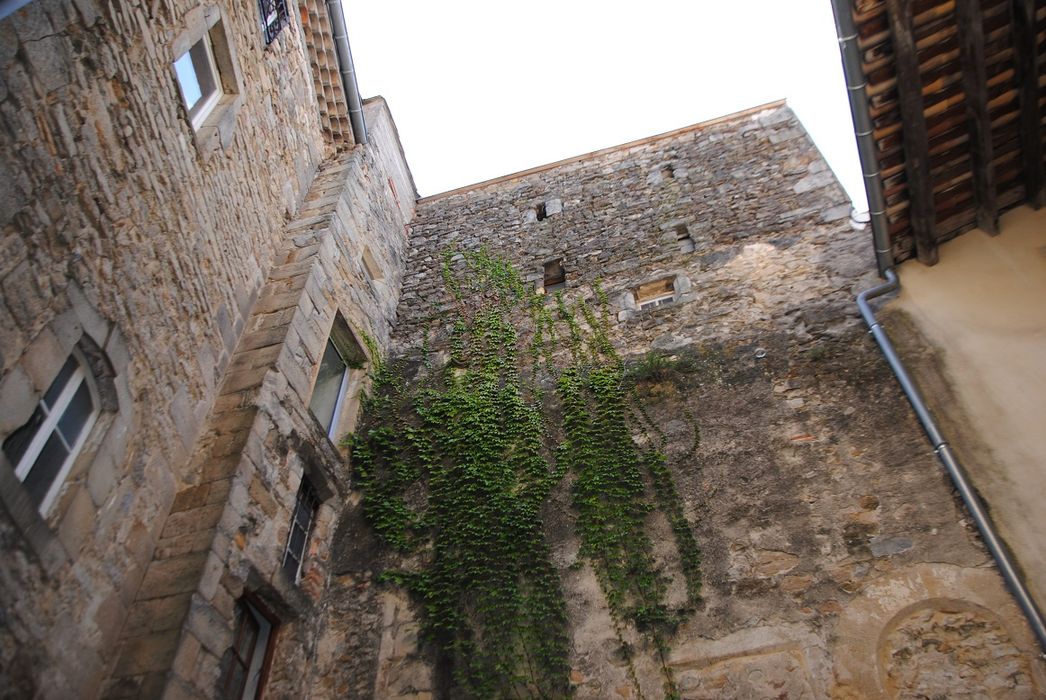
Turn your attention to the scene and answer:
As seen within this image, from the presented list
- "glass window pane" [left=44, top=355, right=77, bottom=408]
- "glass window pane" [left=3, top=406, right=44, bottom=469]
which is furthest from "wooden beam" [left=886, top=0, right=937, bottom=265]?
"glass window pane" [left=3, top=406, right=44, bottom=469]

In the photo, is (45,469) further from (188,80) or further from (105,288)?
(188,80)

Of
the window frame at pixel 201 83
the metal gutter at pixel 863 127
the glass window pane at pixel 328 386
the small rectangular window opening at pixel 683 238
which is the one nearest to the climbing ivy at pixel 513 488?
the glass window pane at pixel 328 386

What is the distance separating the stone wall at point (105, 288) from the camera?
2893mm

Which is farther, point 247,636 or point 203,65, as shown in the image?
point 203,65

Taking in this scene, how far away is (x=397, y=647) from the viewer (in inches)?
175

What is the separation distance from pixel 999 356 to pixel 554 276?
4129mm

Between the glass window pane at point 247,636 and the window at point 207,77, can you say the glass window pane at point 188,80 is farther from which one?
Result: the glass window pane at point 247,636

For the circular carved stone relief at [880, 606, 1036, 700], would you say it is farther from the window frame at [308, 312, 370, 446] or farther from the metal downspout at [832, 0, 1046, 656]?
the window frame at [308, 312, 370, 446]

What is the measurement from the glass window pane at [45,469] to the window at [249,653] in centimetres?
130

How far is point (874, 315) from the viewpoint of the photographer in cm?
530

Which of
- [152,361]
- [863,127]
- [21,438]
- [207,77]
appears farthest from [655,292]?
[21,438]

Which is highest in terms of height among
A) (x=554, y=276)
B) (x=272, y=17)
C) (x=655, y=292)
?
(x=272, y=17)

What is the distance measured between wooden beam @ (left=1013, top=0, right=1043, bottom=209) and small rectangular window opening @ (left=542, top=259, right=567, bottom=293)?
3921mm

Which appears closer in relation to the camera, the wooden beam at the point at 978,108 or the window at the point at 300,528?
the wooden beam at the point at 978,108
